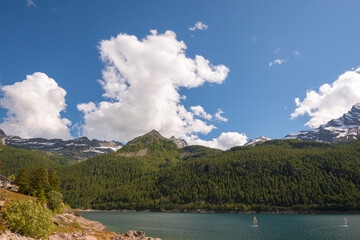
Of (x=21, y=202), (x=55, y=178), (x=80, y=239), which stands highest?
(x=55, y=178)

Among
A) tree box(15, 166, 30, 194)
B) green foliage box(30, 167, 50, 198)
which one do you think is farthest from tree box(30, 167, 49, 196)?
tree box(15, 166, 30, 194)

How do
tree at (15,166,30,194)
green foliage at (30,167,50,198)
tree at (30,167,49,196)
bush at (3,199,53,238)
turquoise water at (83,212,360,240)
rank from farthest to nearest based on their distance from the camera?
tree at (30,167,49,196) < green foliage at (30,167,50,198) < tree at (15,166,30,194) < turquoise water at (83,212,360,240) < bush at (3,199,53,238)

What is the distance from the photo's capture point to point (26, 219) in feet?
126

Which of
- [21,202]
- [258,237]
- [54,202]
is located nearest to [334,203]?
[258,237]

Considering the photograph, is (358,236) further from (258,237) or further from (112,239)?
(112,239)

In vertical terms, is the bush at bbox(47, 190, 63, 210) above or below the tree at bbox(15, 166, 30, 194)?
below

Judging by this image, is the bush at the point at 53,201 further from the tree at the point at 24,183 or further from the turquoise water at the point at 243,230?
the turquoise water at the point at 243,230

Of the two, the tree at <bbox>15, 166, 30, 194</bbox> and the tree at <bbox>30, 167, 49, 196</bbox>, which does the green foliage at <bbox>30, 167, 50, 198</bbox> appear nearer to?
the tree at <bbox>30, 167, 49, 196</bbox>

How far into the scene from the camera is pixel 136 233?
68.1 m

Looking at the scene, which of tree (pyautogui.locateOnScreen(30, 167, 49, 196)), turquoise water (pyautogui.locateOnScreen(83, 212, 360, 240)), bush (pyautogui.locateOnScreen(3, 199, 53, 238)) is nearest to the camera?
bush (pyautogui.locateOnScreen(3, 199, 53, 238))

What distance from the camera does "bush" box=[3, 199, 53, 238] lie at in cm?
3681

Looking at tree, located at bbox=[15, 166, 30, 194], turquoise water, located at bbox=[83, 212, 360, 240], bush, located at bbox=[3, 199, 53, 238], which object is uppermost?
tree, located at bbox=[15, 166, 30, 194]

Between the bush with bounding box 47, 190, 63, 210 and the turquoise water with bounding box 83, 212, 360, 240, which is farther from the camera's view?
the turquoise water with bounding box 83, 212, 360, 240

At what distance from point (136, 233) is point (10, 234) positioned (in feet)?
133
